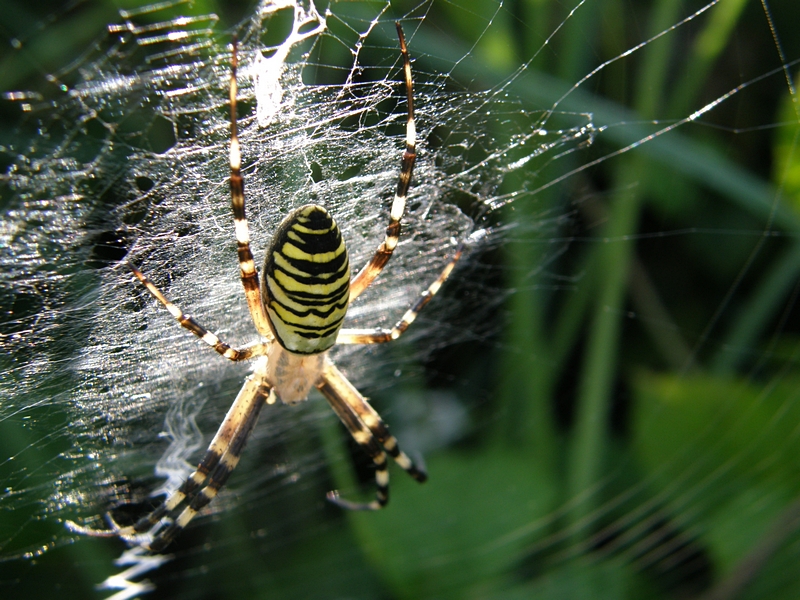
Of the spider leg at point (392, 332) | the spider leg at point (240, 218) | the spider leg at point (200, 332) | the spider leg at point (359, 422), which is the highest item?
the spider leg at point (240, 218)

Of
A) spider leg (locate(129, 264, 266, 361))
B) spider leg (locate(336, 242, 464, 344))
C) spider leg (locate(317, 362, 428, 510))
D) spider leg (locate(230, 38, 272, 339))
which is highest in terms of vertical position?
spider leg (locate(230, 38, 272, 339))

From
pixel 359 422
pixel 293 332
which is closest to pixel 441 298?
pixel 359 422

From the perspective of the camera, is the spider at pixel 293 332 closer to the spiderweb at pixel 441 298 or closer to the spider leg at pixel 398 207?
the spider leg at pixel 398 207

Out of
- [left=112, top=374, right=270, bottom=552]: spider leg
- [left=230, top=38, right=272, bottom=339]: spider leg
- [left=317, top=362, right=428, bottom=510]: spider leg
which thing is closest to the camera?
[left=230, top=38, right=272, bottom=339]: spider leg

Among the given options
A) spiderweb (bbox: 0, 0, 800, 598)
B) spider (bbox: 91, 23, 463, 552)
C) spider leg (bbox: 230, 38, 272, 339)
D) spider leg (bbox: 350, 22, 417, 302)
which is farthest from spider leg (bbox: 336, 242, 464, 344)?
spider leg (bbox: 230, 38, 272, 339)

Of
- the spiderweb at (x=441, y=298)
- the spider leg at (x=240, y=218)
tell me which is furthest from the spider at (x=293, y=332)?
the spiderweb at (x=441, y=298)

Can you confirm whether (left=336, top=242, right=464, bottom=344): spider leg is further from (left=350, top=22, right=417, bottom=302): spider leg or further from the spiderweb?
the spiderweb

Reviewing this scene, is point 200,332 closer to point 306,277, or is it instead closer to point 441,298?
point 306,277
